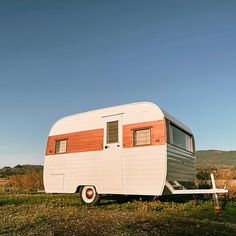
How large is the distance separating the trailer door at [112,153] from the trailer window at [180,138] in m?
1.89

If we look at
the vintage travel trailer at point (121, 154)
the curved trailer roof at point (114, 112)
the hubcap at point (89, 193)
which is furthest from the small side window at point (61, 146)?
the hubcap at point (89, 193)

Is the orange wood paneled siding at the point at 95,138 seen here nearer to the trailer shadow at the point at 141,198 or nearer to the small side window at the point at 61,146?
the small side window at the point at 61,146

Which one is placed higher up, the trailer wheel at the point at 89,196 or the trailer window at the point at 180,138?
the trailer window at the point at 180,138

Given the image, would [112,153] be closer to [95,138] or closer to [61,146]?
[95,138]

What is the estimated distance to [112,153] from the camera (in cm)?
1112

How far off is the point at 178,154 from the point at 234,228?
161 inches

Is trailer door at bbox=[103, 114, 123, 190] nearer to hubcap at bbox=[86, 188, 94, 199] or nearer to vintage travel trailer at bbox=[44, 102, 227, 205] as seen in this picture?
vintage travel trailer at bbox=[44, 102, 227, 205]

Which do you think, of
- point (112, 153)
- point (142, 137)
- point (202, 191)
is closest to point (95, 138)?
point (112, 153)

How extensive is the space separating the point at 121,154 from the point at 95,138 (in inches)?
59.3

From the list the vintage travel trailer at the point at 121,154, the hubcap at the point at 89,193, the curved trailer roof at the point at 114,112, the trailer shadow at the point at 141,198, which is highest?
the curved trailer roof at the point at 114,112

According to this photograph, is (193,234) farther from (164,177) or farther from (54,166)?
(54,166)

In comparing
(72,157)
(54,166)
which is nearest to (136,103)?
(72,157)

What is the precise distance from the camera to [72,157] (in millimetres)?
12414

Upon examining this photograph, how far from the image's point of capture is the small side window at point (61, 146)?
13.0 metres
